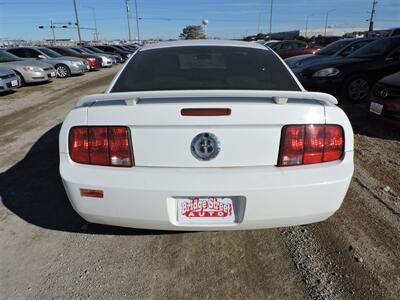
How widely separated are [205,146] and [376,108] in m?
4.18

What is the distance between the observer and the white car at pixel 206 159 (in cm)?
196

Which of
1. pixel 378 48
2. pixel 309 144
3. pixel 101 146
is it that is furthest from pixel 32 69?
pixel 309 144

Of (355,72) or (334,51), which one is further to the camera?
(334,51)

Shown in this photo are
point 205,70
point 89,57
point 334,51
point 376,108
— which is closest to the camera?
point 205,70

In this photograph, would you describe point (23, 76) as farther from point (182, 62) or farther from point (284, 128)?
point (284, 128)

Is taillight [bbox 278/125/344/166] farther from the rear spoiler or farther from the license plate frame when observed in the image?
the license plate frame

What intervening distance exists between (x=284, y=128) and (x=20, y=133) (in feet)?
17.9

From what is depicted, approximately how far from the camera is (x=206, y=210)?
2.06m

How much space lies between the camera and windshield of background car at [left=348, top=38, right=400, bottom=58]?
7.38 m

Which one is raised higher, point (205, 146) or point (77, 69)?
point (205, 146)

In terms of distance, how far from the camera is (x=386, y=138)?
16.8 ft

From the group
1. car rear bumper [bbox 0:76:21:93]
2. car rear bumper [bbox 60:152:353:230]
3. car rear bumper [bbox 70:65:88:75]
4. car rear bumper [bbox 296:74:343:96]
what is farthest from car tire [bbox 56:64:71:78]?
car rear bumper [bbox 60:152:353:230]

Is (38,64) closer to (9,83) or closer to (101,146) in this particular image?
(9,83)

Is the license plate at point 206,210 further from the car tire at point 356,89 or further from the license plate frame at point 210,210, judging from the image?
the car tire at point 356,89
